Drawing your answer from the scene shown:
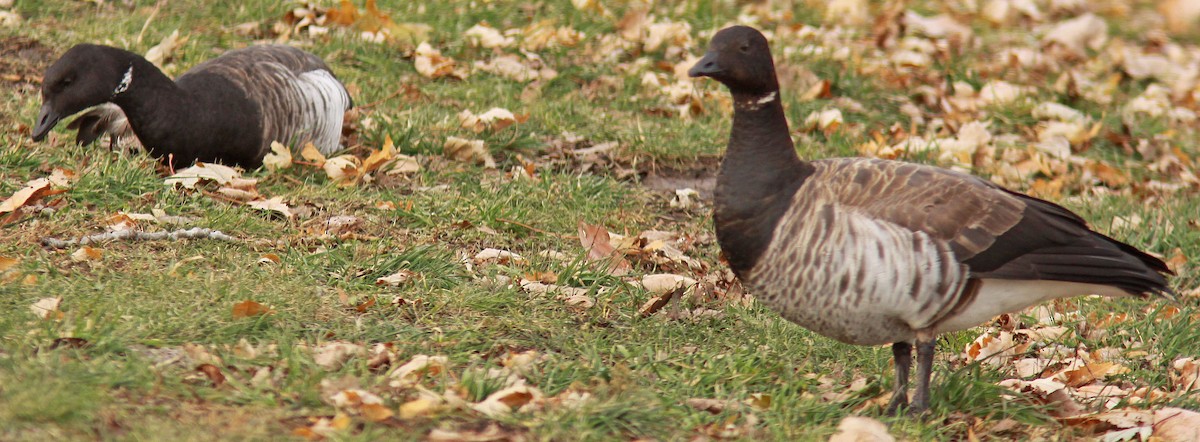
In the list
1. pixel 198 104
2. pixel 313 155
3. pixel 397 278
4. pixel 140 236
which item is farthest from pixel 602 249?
pixel 198 104

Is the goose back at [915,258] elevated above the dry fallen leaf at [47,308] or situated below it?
above

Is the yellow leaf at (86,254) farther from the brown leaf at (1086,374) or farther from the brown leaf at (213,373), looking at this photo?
the brown leaf at (1086,374)

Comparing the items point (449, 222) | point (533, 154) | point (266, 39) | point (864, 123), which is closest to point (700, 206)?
point (533, 154)

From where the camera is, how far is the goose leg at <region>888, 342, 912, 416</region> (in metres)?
4.38

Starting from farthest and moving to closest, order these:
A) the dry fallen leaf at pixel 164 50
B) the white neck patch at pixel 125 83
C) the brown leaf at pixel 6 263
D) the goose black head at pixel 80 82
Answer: the dry fallen leaf at pixel 164 50, the white neck patch at pixel 125 83, the goose black head at pixel 80 82, the brown leaf at pixel 6 263

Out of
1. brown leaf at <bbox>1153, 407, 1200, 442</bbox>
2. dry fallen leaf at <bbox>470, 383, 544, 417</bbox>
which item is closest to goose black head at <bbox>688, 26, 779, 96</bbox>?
dry fallen leaf at <bbox>470, 383, 544, 417</bbox>

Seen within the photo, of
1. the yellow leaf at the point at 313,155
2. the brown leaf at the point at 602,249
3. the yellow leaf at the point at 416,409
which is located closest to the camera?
the yellow leaf at the point at 416,409

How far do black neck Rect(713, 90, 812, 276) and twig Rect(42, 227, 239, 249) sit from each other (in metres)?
2.18

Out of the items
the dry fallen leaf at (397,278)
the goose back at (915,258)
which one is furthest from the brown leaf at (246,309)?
the goose back at (915,258)

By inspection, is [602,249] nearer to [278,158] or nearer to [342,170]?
[342,170]

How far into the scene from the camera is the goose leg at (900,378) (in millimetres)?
4383

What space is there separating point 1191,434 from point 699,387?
169cm

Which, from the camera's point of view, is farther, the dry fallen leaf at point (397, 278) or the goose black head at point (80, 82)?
the goose black head at point (80, 82)

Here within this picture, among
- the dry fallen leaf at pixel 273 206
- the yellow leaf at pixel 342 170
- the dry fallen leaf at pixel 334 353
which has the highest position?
the dry fallen leaf at pixel 334 353
